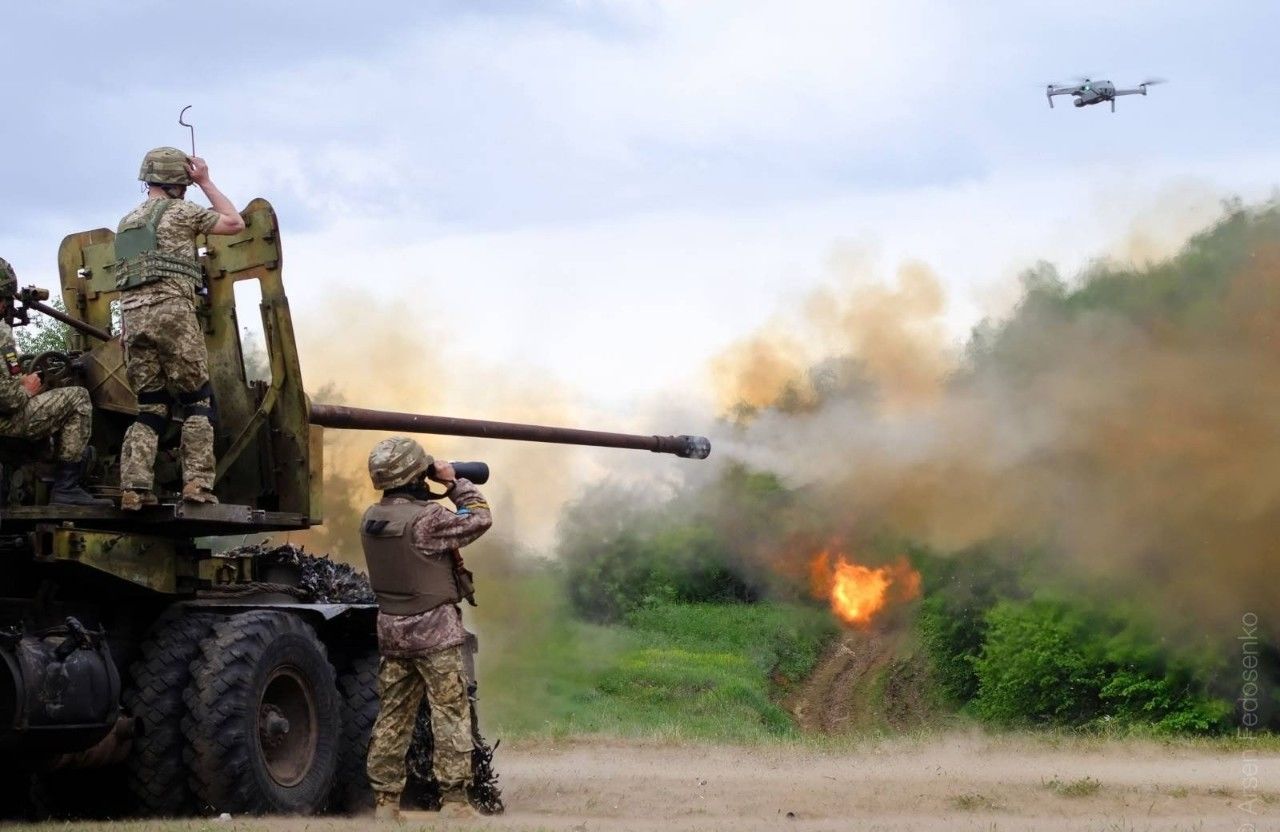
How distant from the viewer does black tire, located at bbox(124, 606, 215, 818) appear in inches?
395

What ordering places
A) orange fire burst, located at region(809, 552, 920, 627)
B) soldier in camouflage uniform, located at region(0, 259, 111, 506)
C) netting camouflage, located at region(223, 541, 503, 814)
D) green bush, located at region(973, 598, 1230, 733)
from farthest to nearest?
green bush, located at region(973, 598, 1230, 733)
orange fire burst, located at region(809, 552, 920, 627)
netting camouflage, located at region(223, 541, 503, 814)
soldier in camouflage uniform, located at region(0, 259, 111, 506)

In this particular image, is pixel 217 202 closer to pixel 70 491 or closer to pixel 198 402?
pixel 198 402

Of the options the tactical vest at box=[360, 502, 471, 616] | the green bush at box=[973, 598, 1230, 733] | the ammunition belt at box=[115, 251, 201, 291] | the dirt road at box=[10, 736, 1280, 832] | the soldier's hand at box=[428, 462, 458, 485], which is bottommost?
the green bush at box=[973, 598, 1230, 733]

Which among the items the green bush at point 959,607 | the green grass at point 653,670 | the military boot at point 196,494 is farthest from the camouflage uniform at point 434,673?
the green bush at point 959,607

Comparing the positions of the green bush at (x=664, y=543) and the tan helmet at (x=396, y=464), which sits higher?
the tan helmet at (x=396, y=464)

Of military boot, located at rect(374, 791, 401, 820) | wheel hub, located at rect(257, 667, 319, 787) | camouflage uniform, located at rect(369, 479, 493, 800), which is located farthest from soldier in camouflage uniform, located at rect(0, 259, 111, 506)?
military boot, located at rect(374, 791, 401, 820)

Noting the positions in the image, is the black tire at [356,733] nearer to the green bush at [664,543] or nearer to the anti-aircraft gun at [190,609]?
the anti-aircraft gun at [190,609]

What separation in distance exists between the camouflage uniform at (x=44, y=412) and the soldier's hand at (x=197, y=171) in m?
1.46

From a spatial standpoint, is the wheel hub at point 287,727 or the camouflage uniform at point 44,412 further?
the wheel hub at point 287,727

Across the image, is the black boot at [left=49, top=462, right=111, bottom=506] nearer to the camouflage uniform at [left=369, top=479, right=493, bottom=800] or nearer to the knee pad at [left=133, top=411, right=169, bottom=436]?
the knee pad at [left=133, top=411, right=169, bottom=436]

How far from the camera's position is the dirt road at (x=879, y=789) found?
10.1m

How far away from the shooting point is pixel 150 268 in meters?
10.4

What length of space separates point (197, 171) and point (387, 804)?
12.9ft

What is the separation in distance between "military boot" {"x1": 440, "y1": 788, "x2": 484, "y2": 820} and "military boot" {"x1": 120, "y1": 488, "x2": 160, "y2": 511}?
237 centimetres
